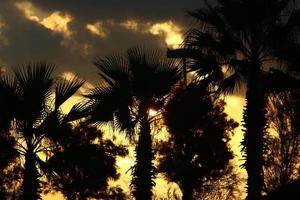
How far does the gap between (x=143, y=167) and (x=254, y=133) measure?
4666 mm

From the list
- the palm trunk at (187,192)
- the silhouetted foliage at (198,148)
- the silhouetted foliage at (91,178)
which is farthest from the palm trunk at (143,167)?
the silhouetted foliage at (91,178)

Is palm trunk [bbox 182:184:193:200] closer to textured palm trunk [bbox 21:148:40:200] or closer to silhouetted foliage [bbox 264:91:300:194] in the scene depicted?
silhouetted foliage [bbox 264:91:300:194]

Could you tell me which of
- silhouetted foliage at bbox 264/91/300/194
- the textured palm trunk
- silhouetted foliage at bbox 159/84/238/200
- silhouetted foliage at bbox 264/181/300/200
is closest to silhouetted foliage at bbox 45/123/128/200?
silhouetted foliage at bbox 159/84/238/200

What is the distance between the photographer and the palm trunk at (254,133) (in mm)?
21609

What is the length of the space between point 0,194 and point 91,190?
415 inches

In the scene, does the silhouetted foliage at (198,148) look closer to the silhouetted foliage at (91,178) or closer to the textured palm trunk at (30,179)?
the silhouetted foliage at (91,178)

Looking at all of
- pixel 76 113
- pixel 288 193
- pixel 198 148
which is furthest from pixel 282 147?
pixel 76 113

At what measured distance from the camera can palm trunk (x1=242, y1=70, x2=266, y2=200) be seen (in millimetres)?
21609

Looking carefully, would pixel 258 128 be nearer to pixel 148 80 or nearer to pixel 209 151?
pixel 148 80

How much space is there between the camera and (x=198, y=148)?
4253 centimetres

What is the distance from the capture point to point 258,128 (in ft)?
71.5

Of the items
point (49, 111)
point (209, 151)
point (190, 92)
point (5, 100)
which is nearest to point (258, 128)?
point (190, 92)

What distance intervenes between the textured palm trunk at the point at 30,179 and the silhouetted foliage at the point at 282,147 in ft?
70.9

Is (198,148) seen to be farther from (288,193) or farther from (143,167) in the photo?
(143,167)
